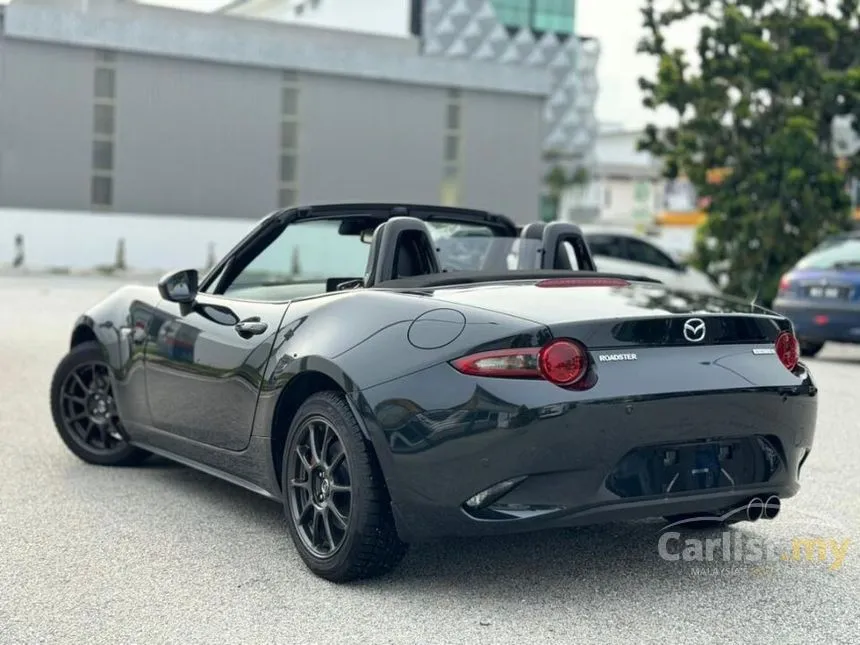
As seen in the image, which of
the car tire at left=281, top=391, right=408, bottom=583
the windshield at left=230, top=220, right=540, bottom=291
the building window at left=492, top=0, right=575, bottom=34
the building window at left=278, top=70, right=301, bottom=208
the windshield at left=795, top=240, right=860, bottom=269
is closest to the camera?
the car tire at left=281, top=391, right=408, bottom=583

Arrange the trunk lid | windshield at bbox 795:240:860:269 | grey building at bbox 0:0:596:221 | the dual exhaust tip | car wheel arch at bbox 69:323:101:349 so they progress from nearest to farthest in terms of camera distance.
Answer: the trunk lid, the dual exhaust tip, car wheel arch at bbox 69:323:101:349, windshield at bbox 795:240:860:269, grey building at bbox 0:0:596:221

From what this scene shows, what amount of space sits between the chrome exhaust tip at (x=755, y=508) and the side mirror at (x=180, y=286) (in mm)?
2591

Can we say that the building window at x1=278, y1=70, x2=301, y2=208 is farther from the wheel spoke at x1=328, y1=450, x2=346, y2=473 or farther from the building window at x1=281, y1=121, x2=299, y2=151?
the wheel spoke at x1=328, y1=450, x2=346, y2=473

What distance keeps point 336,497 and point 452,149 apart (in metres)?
46.7

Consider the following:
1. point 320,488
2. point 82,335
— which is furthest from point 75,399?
point 320,488

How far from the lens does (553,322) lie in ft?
14.1

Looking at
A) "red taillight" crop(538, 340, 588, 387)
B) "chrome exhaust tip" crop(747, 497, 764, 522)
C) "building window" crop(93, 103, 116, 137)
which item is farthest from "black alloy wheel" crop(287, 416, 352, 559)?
"building window" crop(93, 103, 116, 137)

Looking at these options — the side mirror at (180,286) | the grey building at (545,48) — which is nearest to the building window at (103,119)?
the grey building at (545,48)

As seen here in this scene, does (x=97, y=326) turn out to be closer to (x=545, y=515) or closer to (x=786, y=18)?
(x=545, y=515)

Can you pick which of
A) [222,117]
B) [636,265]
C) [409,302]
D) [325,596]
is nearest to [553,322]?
[409,302]

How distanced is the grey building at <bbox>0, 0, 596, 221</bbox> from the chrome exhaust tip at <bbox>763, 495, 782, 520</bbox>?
4003 centimetres

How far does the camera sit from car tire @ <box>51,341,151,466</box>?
22.1ft

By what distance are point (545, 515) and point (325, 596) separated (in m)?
0.83

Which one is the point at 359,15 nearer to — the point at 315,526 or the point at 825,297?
the point at 825,297
